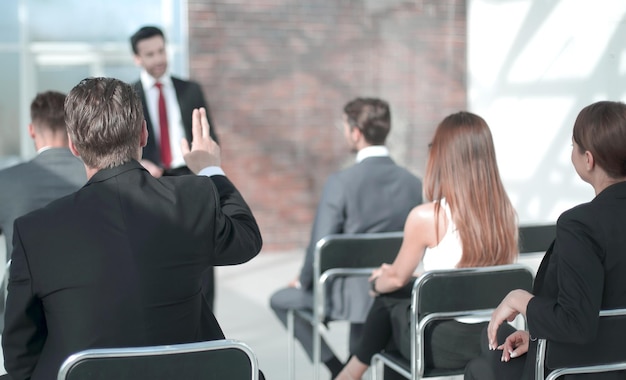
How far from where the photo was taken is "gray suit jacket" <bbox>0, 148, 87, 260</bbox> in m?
3.03

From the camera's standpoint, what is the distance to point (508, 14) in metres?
5.92

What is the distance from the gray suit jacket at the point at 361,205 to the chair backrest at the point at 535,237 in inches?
18.4

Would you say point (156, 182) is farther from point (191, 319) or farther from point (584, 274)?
point (584, 274)

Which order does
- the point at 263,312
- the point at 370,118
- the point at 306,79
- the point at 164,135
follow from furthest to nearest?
the point at 306,79, the point at 263,312, the point at 164,135, the point at 370,118

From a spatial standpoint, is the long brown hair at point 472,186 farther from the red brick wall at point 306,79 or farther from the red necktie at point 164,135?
the red brick wall at point 306,79

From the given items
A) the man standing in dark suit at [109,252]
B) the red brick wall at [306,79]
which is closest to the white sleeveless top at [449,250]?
the man standing in dark suit at [109,252]

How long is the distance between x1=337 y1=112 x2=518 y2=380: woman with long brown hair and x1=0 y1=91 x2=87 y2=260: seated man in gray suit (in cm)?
117

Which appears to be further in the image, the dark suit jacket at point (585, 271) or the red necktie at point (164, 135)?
the red necktie at point (164, 135)

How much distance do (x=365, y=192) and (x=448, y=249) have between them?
755 mm

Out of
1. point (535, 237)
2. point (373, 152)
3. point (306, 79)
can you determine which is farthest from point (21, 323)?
point (306, 79)

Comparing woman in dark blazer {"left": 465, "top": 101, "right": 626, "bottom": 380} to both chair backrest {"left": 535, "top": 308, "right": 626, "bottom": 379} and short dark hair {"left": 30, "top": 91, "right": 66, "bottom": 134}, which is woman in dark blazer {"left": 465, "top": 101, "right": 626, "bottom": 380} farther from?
short dark hair {"left": 30, "top": 91, "right": 66, "bottom": 134}

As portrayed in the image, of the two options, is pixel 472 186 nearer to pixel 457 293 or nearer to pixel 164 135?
pixel 457 293

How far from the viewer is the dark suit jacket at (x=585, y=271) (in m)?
2.07

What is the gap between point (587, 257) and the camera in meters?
2.06
